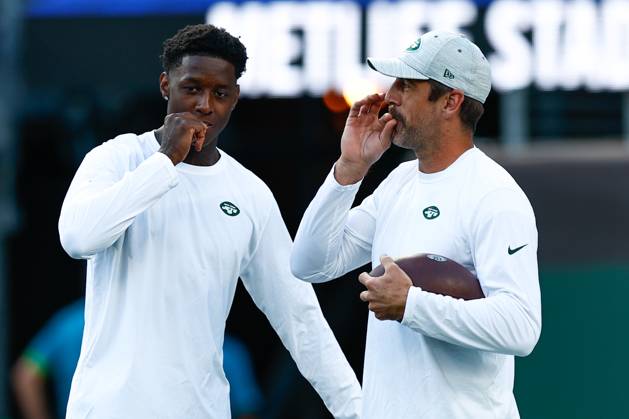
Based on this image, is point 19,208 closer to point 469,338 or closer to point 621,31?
point 621,31

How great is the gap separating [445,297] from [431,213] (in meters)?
0.37

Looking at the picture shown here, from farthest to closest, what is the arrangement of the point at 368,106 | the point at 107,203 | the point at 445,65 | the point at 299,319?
the point at 299,319 → the point at 368,106 → the point at 445,65 → the point at 107,203

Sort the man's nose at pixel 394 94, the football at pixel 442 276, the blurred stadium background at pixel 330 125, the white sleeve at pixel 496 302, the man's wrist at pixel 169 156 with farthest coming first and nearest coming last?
the blurred stadium background at pixel 330 125 < the man's nose at pixel 394 94 < the man's wrist at pixel 169 156 < the football at pixel 442 276 < the white sleeve at pixel 496 302

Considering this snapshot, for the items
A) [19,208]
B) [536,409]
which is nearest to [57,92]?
[19,208]

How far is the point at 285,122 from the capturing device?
13.7 m

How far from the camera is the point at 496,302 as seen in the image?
4.35 m

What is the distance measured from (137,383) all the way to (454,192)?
1.31 meters

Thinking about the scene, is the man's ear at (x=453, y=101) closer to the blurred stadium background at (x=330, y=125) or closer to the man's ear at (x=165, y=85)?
the man's ear at (x=165, y=85)

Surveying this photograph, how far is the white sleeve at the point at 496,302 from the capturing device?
433 cm

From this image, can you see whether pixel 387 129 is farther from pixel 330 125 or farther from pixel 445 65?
pixel 330 125

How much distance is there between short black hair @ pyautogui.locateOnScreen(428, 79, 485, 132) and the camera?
4.74 m

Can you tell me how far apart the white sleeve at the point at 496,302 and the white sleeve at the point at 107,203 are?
38.2 inches

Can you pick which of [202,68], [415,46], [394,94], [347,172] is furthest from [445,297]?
[202,68]

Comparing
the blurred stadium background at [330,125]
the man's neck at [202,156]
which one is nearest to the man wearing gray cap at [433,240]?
the man's neck at [202,156]
